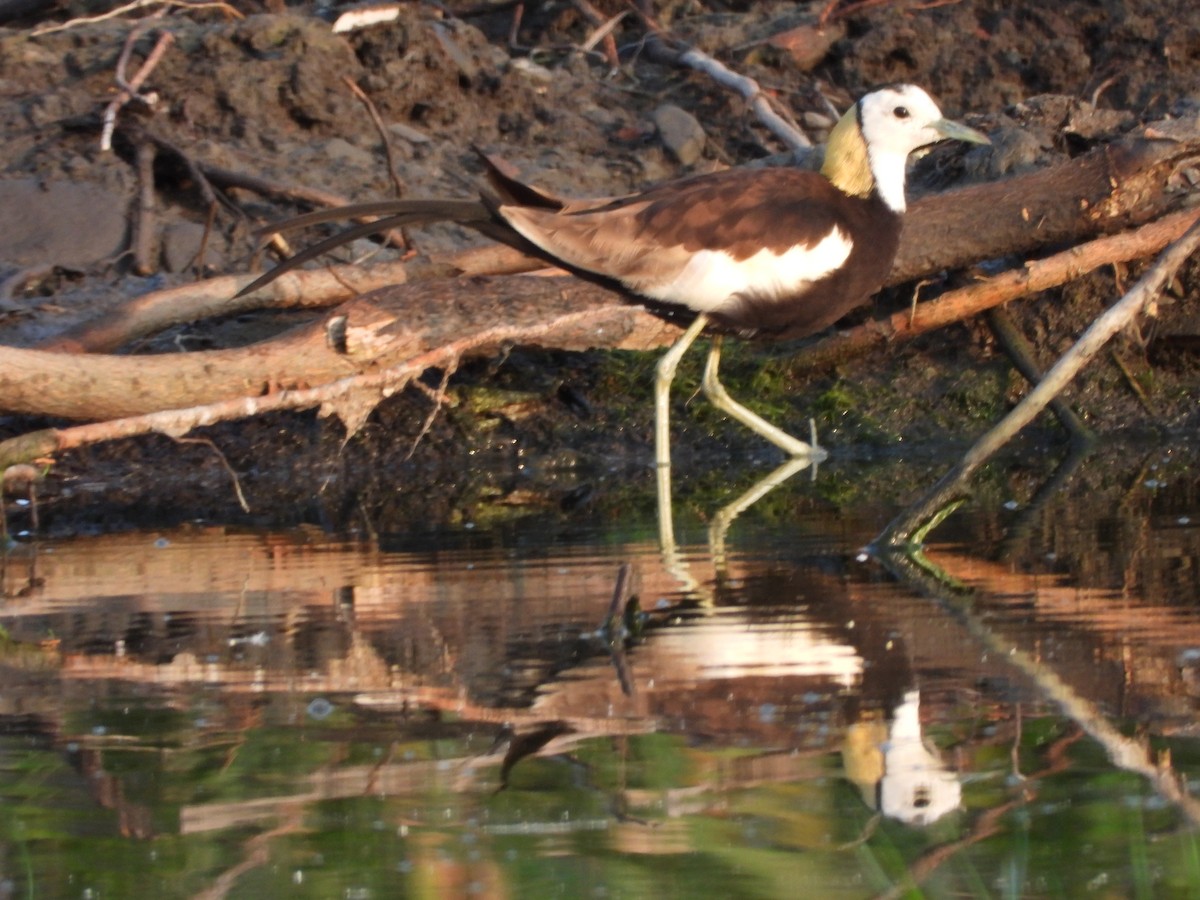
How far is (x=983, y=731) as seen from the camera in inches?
135

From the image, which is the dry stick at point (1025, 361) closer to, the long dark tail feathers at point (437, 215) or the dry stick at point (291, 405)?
the dry stick at point (291, 405)

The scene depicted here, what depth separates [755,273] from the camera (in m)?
6.57

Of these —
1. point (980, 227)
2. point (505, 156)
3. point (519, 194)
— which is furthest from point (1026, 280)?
point (505, 156)

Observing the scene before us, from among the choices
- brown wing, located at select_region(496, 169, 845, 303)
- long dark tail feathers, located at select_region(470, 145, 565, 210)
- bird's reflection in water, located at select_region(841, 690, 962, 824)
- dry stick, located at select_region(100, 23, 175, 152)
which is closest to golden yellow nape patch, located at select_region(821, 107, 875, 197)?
brown wing, located at select_region(496, 169, 845, 303)

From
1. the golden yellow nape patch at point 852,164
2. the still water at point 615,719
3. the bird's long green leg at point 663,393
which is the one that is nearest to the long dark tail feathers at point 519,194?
the bird's long green leg at point 663,393

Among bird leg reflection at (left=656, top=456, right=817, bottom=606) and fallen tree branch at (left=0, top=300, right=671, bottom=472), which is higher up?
fallen tree branch at (left=0, top=300, right=671, bottom=472)

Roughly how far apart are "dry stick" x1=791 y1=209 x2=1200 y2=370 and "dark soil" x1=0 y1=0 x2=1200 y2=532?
38cm

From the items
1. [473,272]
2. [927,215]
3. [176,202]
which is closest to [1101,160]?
[927,215]

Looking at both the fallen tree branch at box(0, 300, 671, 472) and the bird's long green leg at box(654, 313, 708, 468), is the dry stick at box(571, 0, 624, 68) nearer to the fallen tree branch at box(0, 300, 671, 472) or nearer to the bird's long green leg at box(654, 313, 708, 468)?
the fallen tree branch at box(0, 300, 671, 472)

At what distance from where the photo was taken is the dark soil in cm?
804

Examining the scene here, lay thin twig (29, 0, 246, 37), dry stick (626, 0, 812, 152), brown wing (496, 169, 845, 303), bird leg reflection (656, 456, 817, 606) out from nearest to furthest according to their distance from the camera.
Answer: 1. bird leg reflection (656, 456, 817, 606)
2. brown wing (496, 169, 845, 303)
3. thin twig (29, 0, 246, 37)
4. dry stick (626, 0, 812, 152)

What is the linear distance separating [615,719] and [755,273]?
128 inches

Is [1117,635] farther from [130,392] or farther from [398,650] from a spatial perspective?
[130,392]

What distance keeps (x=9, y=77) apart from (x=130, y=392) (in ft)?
12.6
